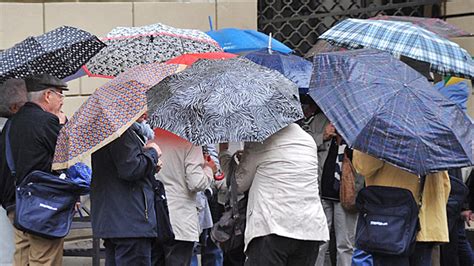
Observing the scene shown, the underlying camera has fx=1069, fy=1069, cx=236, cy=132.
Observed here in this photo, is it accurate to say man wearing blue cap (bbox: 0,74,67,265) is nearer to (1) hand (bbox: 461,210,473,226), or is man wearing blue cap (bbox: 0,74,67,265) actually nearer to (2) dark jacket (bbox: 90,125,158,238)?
(2) dark jacket (bbox: 90,125,158,238)

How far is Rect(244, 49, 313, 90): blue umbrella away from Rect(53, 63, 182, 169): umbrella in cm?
206

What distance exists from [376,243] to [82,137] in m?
1.94

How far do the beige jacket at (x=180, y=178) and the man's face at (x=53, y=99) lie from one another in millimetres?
838

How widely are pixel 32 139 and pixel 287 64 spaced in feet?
7.83

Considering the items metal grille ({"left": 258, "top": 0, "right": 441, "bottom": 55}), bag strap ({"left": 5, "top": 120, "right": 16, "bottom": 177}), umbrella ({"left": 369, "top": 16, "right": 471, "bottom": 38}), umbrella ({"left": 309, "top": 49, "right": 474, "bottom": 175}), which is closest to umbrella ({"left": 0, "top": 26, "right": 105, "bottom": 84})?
bag strap ({"left": 5, "top": 120, "right": 16, "bottom": 177})

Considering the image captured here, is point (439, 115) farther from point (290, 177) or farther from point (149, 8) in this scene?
point (149, 8)

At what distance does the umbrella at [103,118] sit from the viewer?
21.1 feet

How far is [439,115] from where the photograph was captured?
6.45 meters

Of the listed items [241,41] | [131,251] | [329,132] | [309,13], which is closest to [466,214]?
[329,132]

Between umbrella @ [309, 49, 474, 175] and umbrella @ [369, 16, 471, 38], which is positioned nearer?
umbrella @ [309, 49, 474, 175]

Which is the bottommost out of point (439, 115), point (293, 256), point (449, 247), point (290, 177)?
point (449, 247)

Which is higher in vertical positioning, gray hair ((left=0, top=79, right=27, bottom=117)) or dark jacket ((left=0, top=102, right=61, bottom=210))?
gray hair ((left=0, top=79, right=27, bottom=117))

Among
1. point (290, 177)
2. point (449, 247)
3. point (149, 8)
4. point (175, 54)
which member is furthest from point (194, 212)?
point (149, 8)

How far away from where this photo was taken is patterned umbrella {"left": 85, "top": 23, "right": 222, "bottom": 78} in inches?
341
